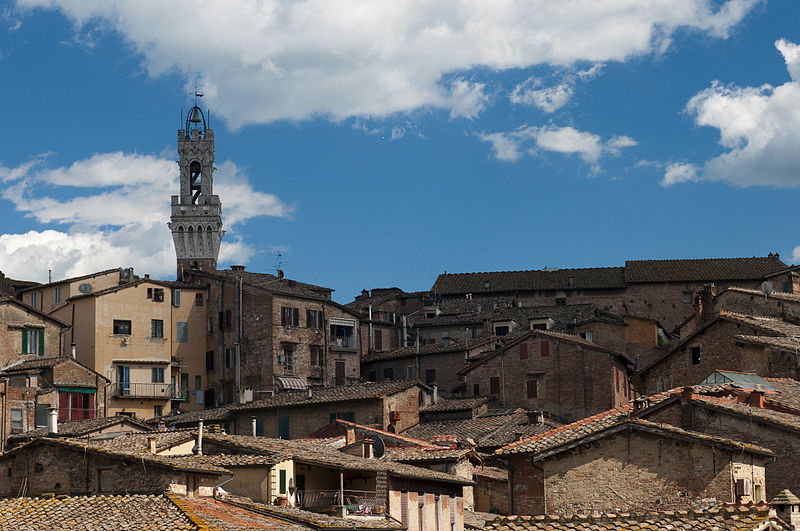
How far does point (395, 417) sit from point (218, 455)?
27480mm

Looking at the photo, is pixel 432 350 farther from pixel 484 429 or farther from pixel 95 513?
pixel 95 513

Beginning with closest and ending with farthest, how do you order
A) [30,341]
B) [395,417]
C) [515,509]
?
[515,509] < [395,417] < [30,341]

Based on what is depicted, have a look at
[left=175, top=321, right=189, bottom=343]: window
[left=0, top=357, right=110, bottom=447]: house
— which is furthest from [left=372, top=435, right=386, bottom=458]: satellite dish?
[left=175, top=321, right=189, bottom=343]: window

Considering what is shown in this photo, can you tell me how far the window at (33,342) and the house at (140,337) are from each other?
14.4ft

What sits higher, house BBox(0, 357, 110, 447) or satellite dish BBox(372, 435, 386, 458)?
house BBox(0, 357, 110, 447)

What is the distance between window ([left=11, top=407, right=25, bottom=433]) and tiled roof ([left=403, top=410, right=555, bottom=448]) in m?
19.3

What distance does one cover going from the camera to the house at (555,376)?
70.2 m

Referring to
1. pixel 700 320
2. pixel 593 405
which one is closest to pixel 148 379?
pixel 593 405

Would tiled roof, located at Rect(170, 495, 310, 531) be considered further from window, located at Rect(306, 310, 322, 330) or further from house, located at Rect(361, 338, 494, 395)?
window, located at Rect(306, 310, 322, 330)

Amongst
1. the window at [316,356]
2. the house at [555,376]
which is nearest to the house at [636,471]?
the house at [555,376]

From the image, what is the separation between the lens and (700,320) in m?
70.1

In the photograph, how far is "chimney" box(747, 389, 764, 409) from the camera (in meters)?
39.3

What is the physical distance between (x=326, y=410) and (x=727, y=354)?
22.6 meters

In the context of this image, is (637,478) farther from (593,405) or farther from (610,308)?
(610,308)
